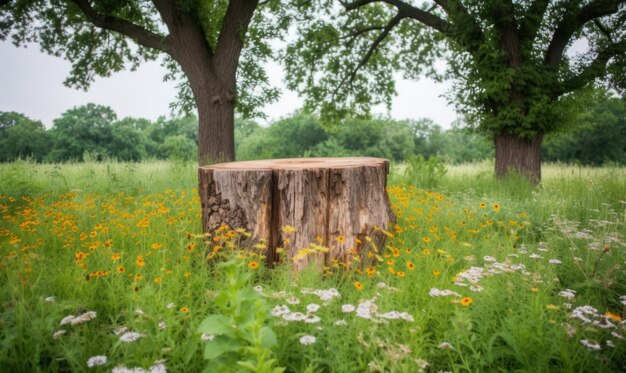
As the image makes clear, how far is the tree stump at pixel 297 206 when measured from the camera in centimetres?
358

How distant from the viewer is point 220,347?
171 cm

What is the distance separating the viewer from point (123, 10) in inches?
391

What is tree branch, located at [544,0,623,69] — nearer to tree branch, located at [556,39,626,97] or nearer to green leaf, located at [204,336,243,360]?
tree branch, located at [556,39,626,97]

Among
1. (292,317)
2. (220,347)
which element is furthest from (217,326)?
(292,317)

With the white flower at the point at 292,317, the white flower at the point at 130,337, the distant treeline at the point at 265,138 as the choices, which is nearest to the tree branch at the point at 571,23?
the white flower at the point at 292,317

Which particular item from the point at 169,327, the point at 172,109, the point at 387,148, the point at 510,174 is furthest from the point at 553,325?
the point at 387,148

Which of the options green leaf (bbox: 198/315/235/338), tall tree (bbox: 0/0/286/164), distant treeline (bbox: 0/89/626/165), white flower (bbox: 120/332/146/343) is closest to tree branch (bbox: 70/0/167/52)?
tall tree (bbox: 0/0/286/164)

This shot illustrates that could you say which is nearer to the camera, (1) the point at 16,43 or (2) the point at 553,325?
(2) the point at 553,325

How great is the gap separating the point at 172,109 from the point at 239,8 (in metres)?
2.86

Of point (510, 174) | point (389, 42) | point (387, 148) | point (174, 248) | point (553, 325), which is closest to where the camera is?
point (553, 325)

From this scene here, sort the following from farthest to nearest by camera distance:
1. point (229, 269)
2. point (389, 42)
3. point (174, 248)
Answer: point (389, 42) → point (174, 248) → point (229, 269)

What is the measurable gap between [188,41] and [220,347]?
8.09 meters

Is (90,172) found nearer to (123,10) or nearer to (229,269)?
(123,10)

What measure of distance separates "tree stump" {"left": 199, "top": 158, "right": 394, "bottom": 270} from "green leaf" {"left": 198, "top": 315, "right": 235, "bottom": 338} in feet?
5.62
